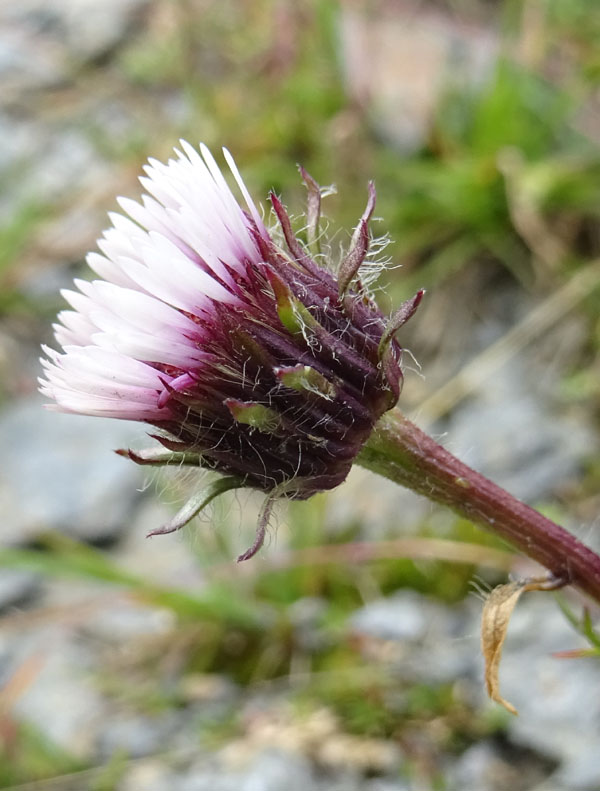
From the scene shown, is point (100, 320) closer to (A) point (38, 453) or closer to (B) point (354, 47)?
(A) point (38, 453)

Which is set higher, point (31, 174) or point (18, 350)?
point (31, 174)

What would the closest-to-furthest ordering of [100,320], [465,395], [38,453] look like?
[100,320] < [465,395] < [38,453]

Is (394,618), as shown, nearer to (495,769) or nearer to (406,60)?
(495,769)

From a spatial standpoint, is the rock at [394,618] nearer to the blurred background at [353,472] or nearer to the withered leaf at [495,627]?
the blurred background at [353,472]

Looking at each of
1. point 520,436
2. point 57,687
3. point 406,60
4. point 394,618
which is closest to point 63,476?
point 57,687

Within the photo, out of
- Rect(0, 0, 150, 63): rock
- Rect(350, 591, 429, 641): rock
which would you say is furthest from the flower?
Rect(0, 0, 150, 63): rock

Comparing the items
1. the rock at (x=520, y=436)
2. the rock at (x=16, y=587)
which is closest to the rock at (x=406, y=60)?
the rock at (x=520, y=436)

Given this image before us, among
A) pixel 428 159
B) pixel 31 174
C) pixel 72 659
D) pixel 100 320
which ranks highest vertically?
pixel 31 174

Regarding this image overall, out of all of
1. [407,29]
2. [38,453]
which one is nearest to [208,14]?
[407,29]
